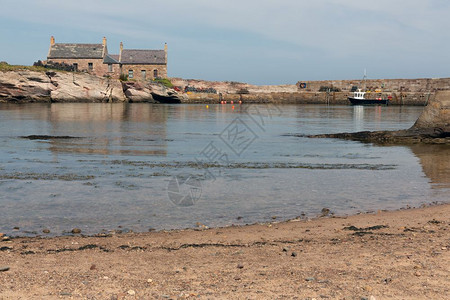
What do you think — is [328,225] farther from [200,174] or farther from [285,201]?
[200,174]

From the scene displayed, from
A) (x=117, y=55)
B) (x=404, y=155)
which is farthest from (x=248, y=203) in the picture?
(x=117, y=55)

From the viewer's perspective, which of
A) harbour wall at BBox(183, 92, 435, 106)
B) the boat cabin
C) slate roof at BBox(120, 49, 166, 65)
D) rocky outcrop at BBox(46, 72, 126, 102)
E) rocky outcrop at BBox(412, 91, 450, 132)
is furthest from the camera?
harbour wall at BBox(183, 92, 435, 106)

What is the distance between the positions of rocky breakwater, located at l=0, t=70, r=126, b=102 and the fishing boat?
40.5 metres

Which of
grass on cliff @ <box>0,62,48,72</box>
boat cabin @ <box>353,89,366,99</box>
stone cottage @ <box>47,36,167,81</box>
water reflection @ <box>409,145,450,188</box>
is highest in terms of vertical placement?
stone cottage @ <box>47,36,167,81</box>

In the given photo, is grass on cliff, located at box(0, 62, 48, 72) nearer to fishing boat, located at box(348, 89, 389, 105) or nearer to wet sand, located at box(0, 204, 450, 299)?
fishing boat, located at box(348, 89, 389, 105)

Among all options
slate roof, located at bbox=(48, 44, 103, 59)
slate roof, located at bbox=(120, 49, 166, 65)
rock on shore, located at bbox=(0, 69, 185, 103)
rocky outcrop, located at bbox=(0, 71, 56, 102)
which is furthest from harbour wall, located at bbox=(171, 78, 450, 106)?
rocky outcrop, located at bbox=(0, 71, 56, 102)

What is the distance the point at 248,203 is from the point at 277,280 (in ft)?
16.0

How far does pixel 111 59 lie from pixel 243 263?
275ft

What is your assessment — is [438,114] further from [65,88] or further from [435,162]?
[65,88]

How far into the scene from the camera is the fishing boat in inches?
3452

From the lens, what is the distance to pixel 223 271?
5887mm

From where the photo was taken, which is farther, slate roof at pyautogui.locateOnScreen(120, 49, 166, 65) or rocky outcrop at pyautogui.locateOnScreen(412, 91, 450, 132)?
slate roof at pyautogui.locateOnScreen(120, 49, 166, 65)

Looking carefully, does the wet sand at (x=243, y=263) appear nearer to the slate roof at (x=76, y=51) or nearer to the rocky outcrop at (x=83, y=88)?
the rocky outcrop at (x=83, y=88)

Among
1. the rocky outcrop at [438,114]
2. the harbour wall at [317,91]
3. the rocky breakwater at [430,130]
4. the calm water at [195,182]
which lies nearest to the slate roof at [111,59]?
the harbour wall at [317,91]
